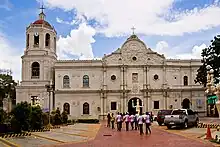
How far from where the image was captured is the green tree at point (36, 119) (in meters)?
27.4

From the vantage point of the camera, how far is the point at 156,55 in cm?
5372

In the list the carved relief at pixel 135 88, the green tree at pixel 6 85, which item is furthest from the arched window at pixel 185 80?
the green tree at pixel 6 85

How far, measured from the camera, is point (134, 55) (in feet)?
175

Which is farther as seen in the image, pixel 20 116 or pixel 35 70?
pixel 35 70

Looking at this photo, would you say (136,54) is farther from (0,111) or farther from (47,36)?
(0,111)

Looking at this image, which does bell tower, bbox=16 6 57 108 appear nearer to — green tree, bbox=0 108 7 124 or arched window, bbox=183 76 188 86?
arched window, bbox=183 76 188 86

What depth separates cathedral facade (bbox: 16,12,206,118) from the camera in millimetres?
52375

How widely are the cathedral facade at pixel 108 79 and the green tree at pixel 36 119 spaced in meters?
23.9

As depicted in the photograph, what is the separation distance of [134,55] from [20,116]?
30.7 m

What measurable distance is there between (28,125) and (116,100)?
27838 mm

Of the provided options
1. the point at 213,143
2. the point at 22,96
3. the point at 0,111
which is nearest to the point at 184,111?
the point at 213,143

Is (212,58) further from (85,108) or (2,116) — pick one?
(2,116)

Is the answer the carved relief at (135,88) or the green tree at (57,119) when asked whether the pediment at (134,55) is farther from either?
the green tree at (57,119)

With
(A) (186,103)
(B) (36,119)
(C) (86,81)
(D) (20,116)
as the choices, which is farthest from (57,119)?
(A) (186,103)
